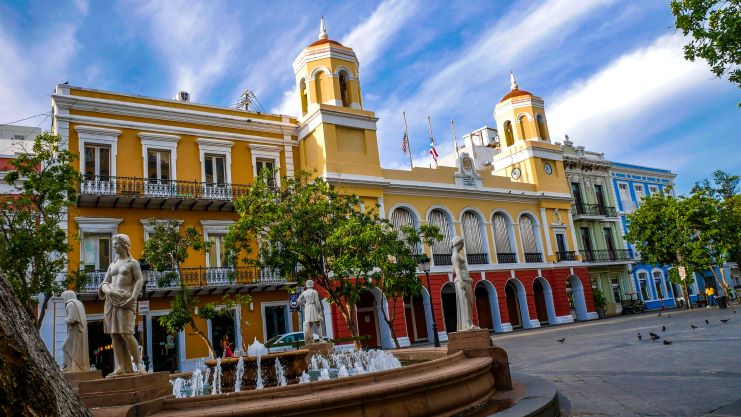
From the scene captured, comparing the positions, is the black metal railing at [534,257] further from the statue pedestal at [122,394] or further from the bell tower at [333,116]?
the statue pedestal at [122,394]

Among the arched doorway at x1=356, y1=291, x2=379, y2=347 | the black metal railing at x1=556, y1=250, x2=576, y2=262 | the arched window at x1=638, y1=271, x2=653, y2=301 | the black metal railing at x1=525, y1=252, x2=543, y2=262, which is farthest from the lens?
the arched window at x1=638, y1=271, x2=653, y2=301

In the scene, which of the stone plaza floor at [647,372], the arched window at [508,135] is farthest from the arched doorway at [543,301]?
the stone plaza floor at [647,372]

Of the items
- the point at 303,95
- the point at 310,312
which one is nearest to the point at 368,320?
the point at 303,95

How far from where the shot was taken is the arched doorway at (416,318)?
2742 centimetres

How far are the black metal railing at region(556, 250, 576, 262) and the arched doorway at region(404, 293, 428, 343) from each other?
392 inches

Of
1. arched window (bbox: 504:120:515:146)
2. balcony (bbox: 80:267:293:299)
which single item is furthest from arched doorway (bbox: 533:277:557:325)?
balcony (bbox: 80:267:293:299)

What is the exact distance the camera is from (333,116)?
2481 centimetres

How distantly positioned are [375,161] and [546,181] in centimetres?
1301

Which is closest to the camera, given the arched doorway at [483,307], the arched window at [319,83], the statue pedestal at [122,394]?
the statue pedestal at [122,394]

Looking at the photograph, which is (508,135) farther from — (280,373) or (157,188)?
(280,373)

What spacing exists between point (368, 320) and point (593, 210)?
20.3 metres

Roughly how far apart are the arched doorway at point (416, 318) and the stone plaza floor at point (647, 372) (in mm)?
10916

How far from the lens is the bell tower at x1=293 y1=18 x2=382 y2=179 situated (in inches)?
965

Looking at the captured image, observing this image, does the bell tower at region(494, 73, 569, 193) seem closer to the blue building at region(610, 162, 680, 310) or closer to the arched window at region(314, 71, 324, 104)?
the blue building at region(610, 162, 680, 310)
